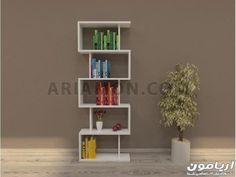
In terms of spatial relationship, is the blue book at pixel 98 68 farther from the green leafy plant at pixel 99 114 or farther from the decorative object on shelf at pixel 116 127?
the decorative object on shelf at pixel 116 127

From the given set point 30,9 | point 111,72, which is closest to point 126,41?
point 111,72

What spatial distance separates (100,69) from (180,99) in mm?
1131

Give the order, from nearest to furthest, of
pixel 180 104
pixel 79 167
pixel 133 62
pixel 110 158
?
pixel 79 167 < pixel 180 104 < pixel 110 158 < pixel 133 62

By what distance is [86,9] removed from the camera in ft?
12.7

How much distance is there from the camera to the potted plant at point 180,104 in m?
3.56

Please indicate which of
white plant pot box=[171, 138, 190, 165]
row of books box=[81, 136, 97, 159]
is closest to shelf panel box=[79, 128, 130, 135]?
row of books box=[81, 136, 97, 159]

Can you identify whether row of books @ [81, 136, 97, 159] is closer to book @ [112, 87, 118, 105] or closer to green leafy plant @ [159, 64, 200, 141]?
book @ [112, 87, 118, 105]

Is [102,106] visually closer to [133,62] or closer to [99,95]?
[99,95]

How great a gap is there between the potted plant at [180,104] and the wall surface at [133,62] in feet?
0.93

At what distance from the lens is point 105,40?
12.0ft

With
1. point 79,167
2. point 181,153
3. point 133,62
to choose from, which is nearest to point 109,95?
point 133,62

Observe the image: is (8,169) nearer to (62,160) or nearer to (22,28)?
(62,160)

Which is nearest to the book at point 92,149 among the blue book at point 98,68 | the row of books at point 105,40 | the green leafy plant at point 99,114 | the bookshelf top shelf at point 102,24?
the green leafy plant at point 99,114

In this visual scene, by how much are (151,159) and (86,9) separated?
228cm
